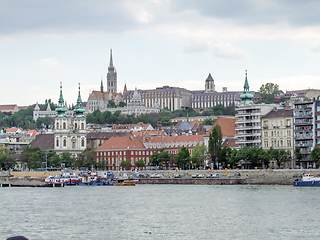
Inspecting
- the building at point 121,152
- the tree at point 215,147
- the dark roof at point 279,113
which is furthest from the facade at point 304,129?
the building at point 121,152

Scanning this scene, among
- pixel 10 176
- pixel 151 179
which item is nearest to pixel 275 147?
pixel 151 179

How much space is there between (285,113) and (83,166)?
46373mm

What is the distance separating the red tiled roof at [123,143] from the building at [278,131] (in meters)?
40.1

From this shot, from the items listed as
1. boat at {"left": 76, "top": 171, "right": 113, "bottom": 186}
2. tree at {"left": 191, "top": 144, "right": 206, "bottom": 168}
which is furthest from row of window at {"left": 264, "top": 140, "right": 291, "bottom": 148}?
boat at {"left": 76, "top": 171, "right": 113, "bottom": 186}

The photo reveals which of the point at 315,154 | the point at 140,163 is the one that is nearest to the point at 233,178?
the point at 315,154

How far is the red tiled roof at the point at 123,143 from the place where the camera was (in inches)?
5930

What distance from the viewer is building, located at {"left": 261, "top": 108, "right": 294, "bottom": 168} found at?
364 feet

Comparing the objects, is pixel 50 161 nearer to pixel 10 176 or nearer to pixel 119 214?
pixel 10 176

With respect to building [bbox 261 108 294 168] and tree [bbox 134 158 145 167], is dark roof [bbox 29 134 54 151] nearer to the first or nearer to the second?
tree [bbox 134 158 145 167]

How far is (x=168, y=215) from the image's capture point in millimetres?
57469

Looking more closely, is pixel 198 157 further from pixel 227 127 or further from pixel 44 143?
pixel 44 143

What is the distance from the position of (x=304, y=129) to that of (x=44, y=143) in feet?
234

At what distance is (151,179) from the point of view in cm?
10969

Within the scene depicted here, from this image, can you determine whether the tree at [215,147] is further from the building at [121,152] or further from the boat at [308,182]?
the building at [121,152]
